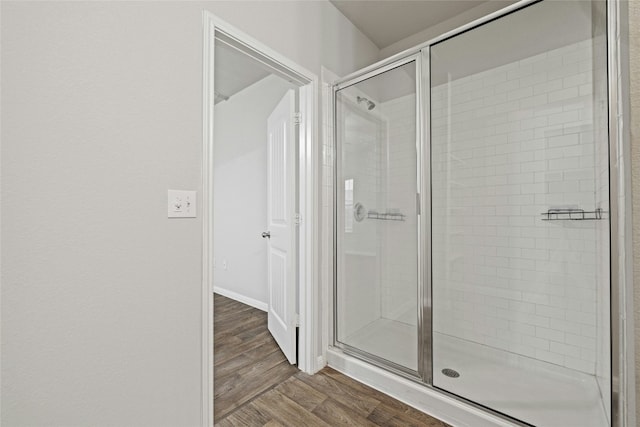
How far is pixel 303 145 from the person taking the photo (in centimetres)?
212

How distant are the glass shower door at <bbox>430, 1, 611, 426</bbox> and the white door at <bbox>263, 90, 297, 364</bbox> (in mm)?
965

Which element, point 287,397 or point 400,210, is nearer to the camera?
point 287,397

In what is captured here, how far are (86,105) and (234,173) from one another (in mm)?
2837

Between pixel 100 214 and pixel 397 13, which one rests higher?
pixel 397 13

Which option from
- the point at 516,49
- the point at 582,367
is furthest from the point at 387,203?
the point at 582,367

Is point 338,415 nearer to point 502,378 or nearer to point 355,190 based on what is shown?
point 502,378

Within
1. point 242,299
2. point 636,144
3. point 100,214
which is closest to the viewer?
point 636,144

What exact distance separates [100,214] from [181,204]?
12.0 inches

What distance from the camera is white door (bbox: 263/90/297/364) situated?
219 cm

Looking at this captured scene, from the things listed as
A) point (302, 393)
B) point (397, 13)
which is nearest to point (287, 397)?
point (302, 393)

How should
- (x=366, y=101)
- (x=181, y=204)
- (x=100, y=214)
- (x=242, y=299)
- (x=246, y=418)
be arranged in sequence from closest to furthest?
(x=100, y=214) < (x=181, y=204) < (x=246, y=418) < (x=366, y=101) < (x=242, y=299)

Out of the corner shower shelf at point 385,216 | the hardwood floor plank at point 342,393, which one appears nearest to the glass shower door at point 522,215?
the corner shower shelf at point 385,216

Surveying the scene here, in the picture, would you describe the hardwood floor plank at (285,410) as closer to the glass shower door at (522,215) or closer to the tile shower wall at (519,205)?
the glass shower door at (522,215)

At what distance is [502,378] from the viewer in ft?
6.12
